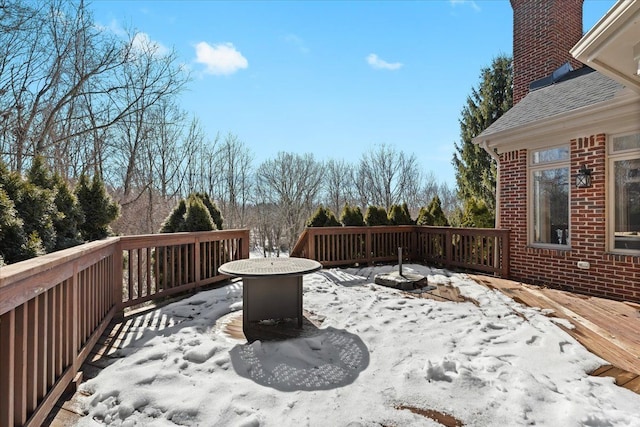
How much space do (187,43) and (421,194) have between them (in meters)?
19.5

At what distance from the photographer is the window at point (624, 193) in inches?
175

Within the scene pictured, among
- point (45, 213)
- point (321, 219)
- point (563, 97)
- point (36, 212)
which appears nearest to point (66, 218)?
point (45, 213)

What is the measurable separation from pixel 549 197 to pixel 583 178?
0.71 m

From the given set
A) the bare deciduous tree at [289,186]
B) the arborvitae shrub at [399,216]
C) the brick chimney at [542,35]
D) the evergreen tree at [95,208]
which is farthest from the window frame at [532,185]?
the bare deciduous tree at [289,186]

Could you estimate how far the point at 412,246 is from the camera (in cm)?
768

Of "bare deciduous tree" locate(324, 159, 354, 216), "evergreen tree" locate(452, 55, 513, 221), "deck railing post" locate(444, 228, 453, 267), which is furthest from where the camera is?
"bare deciduous tree" locate(324, 159, 354, 216)

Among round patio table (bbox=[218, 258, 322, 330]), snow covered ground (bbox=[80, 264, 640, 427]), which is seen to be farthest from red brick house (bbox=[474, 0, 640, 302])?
round patio table (bbox=[218, 258, 322, 330])

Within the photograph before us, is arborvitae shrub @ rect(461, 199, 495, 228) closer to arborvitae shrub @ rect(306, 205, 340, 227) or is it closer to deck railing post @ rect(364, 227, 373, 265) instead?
Answer: deck railing post @ rect(364, 227, 373, 265)

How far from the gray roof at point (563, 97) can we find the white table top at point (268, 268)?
4.63m

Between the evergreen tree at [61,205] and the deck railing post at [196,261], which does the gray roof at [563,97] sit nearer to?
the deck railing post at [196,261]

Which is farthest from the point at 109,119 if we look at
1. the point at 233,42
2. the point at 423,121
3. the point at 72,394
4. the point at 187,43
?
the point at 423,121

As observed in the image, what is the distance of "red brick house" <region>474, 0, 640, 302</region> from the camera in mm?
4367

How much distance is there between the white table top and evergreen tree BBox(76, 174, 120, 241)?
2041mm

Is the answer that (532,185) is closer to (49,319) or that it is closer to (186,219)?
(186,219)
